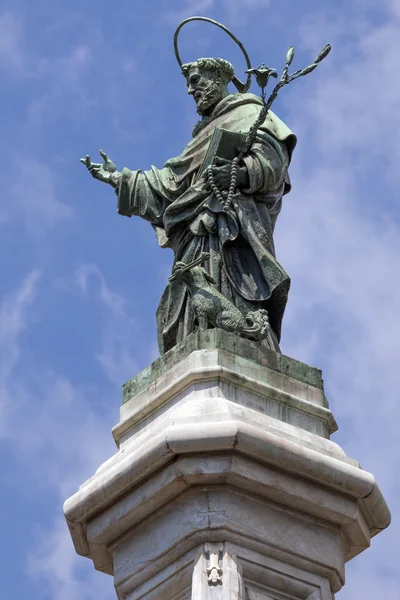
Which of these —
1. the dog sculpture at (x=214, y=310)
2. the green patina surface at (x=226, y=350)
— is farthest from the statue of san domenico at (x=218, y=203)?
the green patina surface at (x=226, y=350)

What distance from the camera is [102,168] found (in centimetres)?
1716

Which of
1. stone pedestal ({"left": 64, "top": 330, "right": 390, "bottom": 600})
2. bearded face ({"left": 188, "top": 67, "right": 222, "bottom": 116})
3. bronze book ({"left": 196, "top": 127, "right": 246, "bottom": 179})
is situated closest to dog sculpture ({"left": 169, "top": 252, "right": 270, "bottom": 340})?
stone pedestal ({"left": 64, "top": 330, "right": 390, "bottom": 600})

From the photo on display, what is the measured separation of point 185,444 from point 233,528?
0.78 meters

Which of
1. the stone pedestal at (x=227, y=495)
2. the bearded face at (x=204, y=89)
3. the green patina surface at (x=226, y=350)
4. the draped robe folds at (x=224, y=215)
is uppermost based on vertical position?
the bearded face at (x=204, y=89)

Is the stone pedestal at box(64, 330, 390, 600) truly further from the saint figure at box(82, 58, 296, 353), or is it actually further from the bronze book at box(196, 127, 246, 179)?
the bronze book at box(196, 127, 246, 179)

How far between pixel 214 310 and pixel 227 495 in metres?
2.04

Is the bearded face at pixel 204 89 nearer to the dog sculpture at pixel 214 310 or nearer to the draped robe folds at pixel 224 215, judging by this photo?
the draped robe folds at pixel 224 215

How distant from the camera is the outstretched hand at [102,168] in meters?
17.1

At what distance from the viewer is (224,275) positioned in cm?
1545

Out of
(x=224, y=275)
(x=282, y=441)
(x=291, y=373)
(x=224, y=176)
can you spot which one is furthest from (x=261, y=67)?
(x=282, y=441)

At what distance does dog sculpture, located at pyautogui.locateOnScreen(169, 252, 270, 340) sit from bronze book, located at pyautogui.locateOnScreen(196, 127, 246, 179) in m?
1.36

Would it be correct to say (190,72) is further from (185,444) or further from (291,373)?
(185,444)

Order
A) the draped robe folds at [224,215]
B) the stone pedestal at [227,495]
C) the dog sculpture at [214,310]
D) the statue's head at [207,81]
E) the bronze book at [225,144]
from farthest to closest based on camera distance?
the statue's head at [207,81], the bronze book at [225,144], the draped robe folds at [224,215], the dog sculpture at [214,310], the stone pedestal at [227,495]

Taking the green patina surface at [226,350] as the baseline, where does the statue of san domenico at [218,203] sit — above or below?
above
